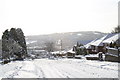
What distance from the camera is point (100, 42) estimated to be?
Result: 235 ft

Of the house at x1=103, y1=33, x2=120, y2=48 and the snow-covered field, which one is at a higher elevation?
the house at x1=103, y1=33, x2=120, y2=48

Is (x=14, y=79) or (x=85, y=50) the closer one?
(x=14, y=79)

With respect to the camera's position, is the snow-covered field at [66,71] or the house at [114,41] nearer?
the snow-covered field at [66,71]

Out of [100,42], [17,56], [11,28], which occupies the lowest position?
[17,56]

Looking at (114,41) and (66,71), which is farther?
(114,41)

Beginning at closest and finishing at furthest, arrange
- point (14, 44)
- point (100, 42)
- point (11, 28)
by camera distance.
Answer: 1. point (100, 42)
2. point (14, 44)
3. point (11, 28)

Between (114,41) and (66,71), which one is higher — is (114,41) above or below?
above

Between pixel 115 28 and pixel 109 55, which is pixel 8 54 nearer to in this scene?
pixel 109 55

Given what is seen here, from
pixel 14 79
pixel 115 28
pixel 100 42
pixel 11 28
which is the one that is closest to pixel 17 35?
pixel 11 28

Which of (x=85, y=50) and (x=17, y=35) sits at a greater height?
(x=17, y=35)

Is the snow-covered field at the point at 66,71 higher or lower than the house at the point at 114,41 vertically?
lower

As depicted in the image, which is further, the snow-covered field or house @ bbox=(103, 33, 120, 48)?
house @ bbox=(103, 33, 120, 48)

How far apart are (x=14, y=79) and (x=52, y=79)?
11.5ft

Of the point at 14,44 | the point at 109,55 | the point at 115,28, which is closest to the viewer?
the point at 109,55
